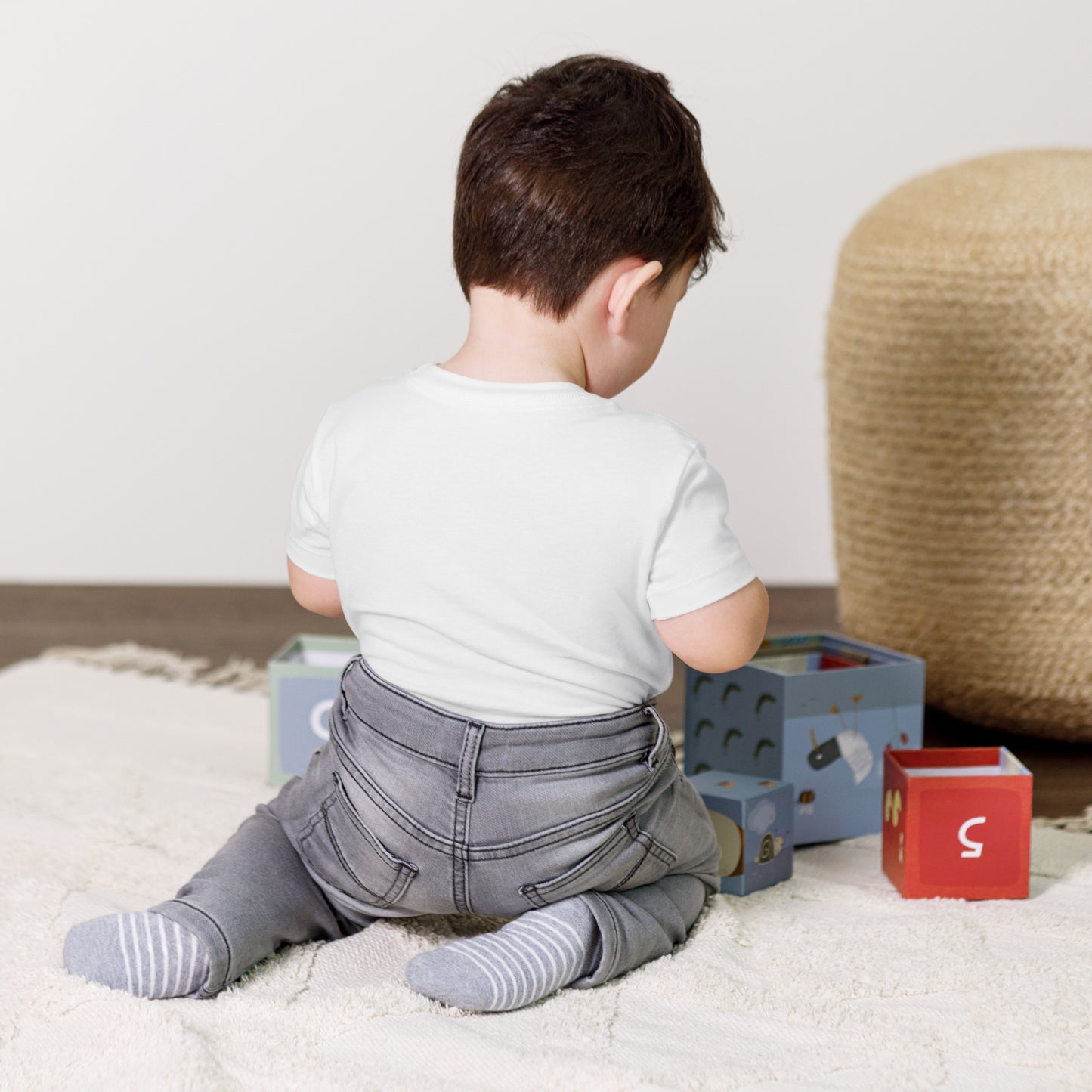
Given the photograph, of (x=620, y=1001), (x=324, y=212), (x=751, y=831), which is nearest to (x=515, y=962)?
(x=620, y=1001)

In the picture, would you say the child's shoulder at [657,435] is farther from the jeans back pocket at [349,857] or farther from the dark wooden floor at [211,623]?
the dark wooden floor at [211,623]

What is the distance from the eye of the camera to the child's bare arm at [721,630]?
0.86 m

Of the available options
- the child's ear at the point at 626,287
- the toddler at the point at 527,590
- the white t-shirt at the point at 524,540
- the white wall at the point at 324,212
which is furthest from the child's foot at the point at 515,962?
the white wall at the point at 324,212

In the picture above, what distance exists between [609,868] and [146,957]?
29 centimetres

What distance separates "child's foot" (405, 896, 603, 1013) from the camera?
834mm

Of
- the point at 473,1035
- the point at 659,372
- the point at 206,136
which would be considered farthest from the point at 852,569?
the point at 206,136

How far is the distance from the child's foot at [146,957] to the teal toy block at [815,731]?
0.53m

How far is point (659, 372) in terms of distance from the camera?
226 cm

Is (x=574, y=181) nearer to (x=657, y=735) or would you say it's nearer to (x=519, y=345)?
(x=519, y=345)

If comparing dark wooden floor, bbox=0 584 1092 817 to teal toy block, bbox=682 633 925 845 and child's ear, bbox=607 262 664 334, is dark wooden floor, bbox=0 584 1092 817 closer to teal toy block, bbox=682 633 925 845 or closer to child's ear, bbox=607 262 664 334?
teal toy block, bbox=682 633 925 845

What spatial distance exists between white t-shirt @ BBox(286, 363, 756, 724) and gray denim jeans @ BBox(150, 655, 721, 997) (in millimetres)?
24

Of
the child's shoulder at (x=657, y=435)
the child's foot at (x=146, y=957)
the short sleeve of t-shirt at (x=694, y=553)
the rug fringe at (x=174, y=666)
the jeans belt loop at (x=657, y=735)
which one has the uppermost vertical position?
the child's shoulder at (x=657, y=435)

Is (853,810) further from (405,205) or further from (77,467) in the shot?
(77,467)

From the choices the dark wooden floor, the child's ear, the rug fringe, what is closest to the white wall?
the dark wooden floor
